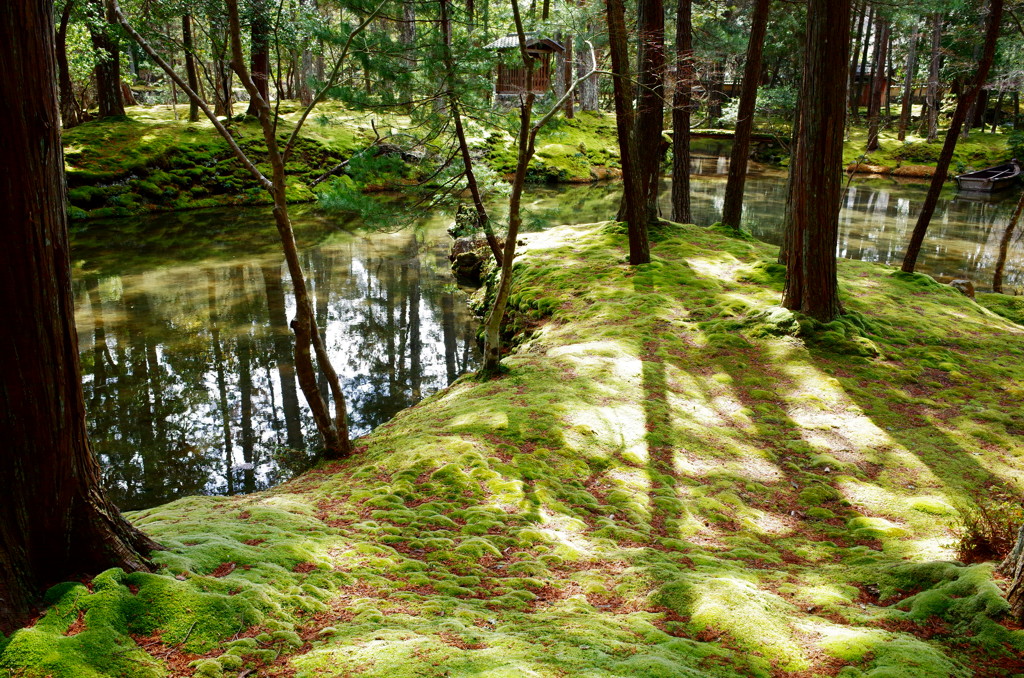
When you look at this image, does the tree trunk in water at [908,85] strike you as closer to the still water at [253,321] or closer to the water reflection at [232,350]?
the still water at [253,321]

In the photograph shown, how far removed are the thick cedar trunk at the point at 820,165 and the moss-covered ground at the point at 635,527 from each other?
0.57 metres

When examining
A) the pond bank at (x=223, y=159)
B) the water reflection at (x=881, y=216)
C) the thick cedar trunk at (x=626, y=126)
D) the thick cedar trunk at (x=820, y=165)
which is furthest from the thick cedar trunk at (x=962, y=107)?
the pond bank at (x=223, y=159)

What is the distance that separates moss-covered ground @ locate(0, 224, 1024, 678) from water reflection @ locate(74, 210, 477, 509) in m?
2.25

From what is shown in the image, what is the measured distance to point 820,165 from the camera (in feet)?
29.8

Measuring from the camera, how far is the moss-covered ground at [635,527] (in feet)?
10.6

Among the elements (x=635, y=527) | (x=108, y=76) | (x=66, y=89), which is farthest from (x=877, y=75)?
(x=66, y=89)

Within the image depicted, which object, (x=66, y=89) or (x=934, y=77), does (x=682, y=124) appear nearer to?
(x=66, y=89)

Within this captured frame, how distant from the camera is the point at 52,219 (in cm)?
308

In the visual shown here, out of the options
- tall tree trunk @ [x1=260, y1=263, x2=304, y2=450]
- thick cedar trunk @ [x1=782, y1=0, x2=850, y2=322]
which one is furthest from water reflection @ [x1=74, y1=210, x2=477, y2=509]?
thick cedar trunk @ [x1=782, y1=0, x2=850, y2=322]

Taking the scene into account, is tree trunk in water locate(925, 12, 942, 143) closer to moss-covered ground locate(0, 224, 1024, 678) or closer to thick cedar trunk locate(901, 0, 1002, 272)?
thick cedar trunk locate(901, 0, 1002, 272)

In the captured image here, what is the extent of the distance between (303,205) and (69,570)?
26391 millimetres

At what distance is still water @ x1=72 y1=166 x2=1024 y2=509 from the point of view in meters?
9.13

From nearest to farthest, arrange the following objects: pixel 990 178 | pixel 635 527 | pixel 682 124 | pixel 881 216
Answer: pixel 635 527
pixel 682 124
pixel 881 216
pixel 990 178

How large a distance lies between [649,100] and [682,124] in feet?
4.65
